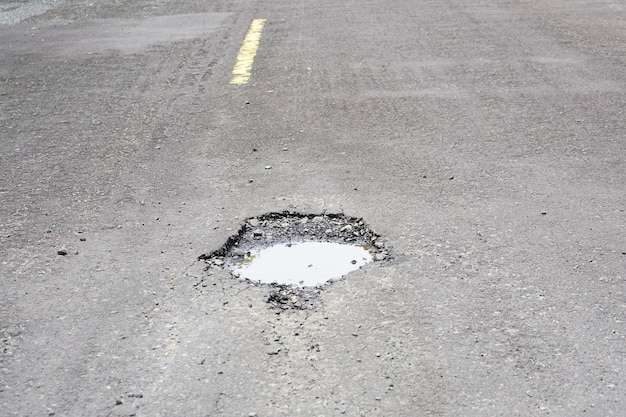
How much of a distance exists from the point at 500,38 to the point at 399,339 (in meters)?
7.22

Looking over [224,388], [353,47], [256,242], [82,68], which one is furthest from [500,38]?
[224,388]

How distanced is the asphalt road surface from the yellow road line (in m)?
0.11

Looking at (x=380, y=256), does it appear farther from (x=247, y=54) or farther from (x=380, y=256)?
(x=247, y=54)

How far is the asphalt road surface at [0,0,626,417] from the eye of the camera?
3.77 m

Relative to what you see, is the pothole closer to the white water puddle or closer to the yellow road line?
the white water puddle

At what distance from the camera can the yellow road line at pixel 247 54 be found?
9.00m

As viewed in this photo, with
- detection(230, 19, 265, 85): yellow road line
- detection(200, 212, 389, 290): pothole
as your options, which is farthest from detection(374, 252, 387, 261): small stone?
detection(230, 19, 265, 85): yellow road line

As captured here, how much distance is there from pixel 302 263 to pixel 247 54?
5.67m

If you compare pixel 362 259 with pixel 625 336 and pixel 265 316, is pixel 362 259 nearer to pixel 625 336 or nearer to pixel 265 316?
pixel 265 316

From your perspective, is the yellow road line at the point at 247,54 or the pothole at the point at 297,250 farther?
the yellow road line at the point at 247,54

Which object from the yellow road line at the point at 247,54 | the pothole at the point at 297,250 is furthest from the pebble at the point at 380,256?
the yellow road line at the point at 247,54

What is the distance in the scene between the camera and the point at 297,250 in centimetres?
507

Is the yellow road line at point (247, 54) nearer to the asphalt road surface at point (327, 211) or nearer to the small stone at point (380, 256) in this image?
the asphalt road surface at point (327, 211)

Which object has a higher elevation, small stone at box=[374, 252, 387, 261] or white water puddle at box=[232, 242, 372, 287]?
small stone at box=[374, 252, 387, 261]
